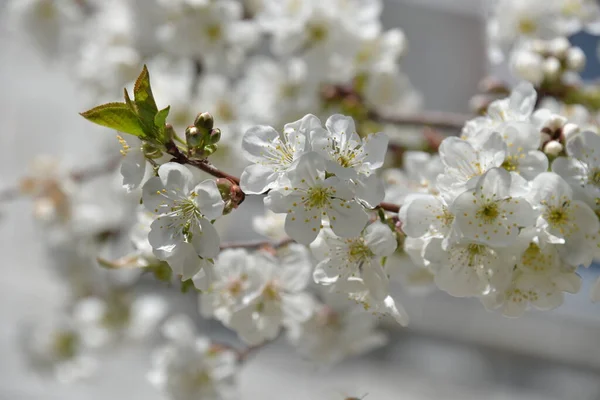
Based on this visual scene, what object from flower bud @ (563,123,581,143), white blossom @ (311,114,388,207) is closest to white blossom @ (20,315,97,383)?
white blossom @ (311,114,388,207)

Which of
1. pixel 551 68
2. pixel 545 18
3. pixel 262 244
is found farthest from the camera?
pixel 545 18

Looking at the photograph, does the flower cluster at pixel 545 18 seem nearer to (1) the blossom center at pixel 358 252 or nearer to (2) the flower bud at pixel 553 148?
(2) the flower bud at pixel 553 148

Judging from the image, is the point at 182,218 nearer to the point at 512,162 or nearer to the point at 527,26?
the point at 512,162

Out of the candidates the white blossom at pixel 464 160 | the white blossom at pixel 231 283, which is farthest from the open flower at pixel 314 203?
the white blossom at pixel 231 283

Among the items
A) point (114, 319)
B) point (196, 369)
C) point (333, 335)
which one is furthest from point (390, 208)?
point (114, 319)

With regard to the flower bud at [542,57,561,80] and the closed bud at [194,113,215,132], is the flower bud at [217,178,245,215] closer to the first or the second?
the closed bud at [194,113,215,132]
